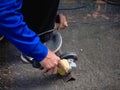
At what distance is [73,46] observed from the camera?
184 cm

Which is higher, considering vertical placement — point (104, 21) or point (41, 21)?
point (41, 21)

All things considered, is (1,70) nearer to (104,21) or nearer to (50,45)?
(50,45)


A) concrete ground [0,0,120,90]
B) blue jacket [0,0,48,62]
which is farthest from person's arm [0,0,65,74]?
concrete ground [0,0,120,90]

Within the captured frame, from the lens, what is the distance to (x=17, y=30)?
3.58 ft

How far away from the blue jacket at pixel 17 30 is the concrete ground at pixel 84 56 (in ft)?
1.40

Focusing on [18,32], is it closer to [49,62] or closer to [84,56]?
[49,62]

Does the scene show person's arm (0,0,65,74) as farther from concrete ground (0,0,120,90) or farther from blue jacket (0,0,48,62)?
concrete ground (0,0,120,90)

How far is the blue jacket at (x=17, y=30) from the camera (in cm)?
105

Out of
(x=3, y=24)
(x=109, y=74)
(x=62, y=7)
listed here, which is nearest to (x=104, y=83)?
(x=109, y=74)

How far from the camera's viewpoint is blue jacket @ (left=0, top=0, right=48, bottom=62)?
3.43 ft

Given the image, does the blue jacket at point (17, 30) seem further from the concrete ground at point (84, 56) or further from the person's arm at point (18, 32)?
the concrete ground at point (84, 56)

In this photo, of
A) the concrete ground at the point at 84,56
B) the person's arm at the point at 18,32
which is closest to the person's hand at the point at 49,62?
the person's arm at the point at 18,32

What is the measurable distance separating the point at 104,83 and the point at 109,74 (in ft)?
0.29

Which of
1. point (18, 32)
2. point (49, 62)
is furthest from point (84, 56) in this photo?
point (18, 32)
